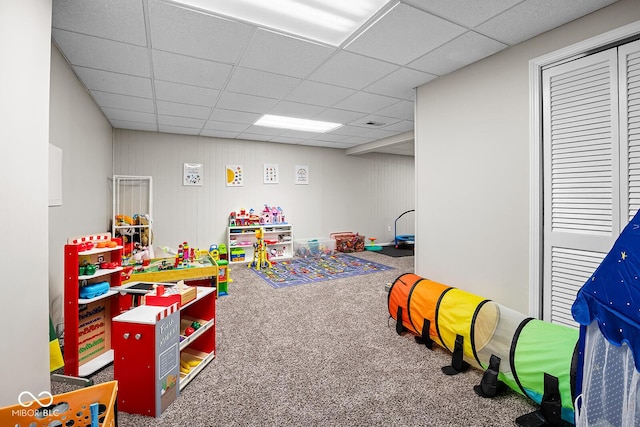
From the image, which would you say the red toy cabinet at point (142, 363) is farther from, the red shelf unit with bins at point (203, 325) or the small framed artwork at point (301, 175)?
the small framed artwork at point (301, 175)

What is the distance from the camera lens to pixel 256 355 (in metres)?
2.25

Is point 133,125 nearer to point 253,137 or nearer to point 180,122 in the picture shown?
point 180,122

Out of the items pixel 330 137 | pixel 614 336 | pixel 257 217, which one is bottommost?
pixel 614 336

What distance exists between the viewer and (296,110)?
3863 mm

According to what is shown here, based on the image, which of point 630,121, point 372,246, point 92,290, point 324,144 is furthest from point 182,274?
point 372,246

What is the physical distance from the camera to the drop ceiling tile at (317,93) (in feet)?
10.0

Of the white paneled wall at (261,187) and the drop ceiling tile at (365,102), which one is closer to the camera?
the drop ceiling tile at (365,102)

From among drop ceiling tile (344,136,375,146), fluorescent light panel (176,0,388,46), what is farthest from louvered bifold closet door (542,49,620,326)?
drop ceiling tile (344,136,375,146)

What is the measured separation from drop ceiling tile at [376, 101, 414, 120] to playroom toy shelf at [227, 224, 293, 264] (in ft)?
9.69

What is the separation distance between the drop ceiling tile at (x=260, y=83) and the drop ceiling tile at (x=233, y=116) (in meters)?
0.79

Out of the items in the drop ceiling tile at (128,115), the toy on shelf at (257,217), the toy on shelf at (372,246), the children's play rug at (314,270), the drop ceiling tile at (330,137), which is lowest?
the children's play rug at (314,270)

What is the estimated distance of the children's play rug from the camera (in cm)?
438

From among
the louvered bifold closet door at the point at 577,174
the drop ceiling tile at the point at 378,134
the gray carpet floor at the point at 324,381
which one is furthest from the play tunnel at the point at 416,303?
the drop ceiling tile at the point at 378,134

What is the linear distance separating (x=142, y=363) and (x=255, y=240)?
4.30 metres
